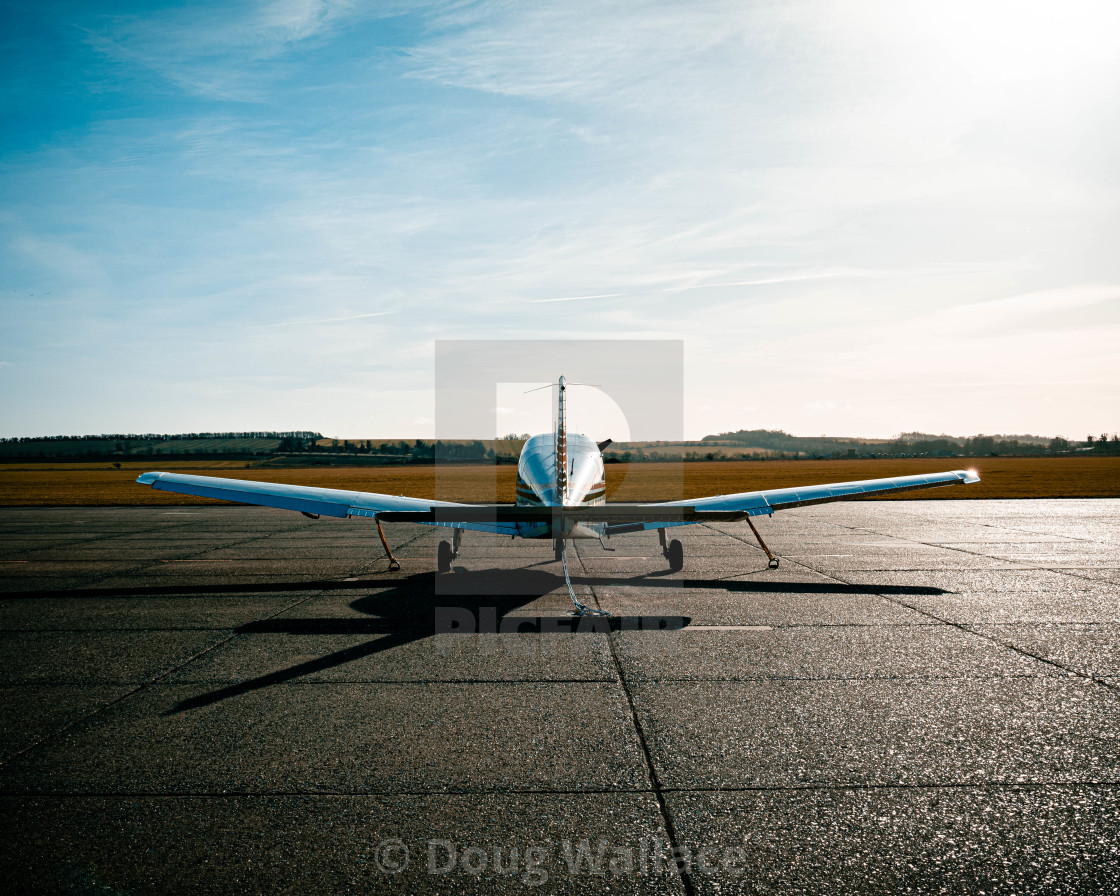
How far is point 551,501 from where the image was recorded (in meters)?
12.0

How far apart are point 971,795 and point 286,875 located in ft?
15.6

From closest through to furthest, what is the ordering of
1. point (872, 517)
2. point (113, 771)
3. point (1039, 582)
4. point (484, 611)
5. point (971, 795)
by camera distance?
point (971, 795) < point (113, 771) < point (484, 611) < point (1039, 582) < point (872, 517)

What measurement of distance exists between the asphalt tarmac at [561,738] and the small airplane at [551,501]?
139 cm

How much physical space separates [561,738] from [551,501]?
6.46 m

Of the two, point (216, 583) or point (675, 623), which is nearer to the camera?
point (675, 623)

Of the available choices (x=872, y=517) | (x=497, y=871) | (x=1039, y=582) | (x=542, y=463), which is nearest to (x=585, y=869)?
(x=497, y=871)

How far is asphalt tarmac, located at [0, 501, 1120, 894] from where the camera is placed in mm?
3994

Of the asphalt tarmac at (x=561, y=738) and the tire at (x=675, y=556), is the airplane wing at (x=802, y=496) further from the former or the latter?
the asphalt tarmac at (x=561, y=738)

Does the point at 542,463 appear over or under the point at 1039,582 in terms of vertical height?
over

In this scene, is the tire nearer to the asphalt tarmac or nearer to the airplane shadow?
the airplane shadow

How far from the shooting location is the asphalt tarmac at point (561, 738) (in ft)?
13.1

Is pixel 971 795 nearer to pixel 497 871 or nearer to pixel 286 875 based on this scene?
pixel 497 871

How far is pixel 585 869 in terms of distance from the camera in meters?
3.94

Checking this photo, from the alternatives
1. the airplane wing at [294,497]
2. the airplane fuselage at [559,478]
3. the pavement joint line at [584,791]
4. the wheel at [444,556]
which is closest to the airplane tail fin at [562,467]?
the airplane fuselage at [559,478]
